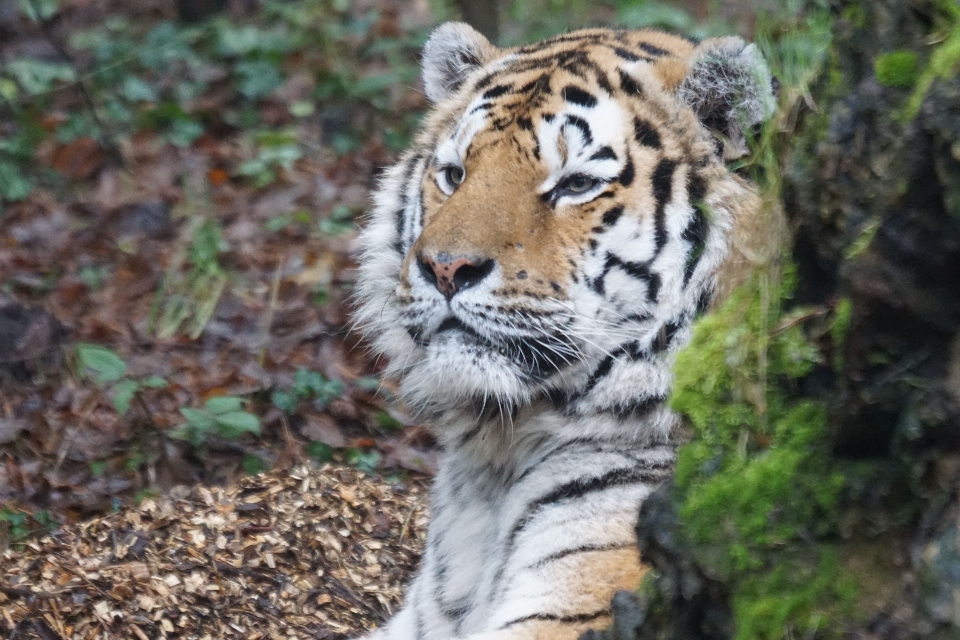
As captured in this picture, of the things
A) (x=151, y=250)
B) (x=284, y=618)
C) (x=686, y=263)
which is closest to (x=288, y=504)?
(x=284, y=618)

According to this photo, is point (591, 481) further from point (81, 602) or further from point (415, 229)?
point (81, 602)

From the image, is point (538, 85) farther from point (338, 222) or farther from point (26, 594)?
point (338, 222)

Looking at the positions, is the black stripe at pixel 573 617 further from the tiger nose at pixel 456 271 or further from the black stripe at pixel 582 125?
the black stripe at pixel 582 125

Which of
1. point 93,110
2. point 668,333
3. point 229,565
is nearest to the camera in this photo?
point 668,333

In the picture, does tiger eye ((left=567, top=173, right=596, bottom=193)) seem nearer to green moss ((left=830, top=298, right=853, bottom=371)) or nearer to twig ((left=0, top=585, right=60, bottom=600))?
green moss ((left=830, top=298, right=853, bottom=371))

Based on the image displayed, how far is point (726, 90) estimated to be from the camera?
10.9 feet

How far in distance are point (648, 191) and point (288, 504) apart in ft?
7.08

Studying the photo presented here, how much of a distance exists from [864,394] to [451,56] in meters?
2.69

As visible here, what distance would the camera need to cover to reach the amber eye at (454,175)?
3734mm

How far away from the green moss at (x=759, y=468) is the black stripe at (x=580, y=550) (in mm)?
769

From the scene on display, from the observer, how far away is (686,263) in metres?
3.36

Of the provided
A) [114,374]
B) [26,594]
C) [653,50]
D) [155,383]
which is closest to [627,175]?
[653,50]

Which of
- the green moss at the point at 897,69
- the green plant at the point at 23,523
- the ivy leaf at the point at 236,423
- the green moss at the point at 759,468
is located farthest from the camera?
the ivy leaf at the point at 236,423

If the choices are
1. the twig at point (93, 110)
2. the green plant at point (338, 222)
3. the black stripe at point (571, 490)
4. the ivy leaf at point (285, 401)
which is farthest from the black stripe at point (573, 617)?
the twig at point (93, 110)
